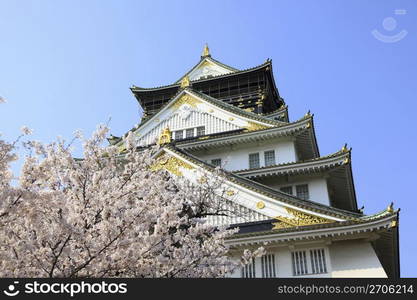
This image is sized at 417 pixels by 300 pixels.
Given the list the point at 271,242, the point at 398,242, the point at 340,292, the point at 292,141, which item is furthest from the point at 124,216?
Result: the point at 292,141

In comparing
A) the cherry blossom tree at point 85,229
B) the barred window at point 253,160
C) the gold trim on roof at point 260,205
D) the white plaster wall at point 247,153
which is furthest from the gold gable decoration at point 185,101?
the cherry blossom tree at point 85,229

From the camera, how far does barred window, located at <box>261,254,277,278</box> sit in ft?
54.4

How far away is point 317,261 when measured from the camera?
53.7 ft

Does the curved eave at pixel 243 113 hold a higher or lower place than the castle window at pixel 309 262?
higher

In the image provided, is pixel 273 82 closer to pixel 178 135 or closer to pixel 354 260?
pixel 178 135

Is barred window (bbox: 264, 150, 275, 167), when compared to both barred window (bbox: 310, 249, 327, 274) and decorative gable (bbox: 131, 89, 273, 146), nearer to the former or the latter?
decorative gable (bbox: 131, 89, 273, 146)

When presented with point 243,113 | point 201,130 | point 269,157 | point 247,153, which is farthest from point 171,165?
point 243,113

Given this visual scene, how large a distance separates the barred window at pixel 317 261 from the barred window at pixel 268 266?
1.50 meters

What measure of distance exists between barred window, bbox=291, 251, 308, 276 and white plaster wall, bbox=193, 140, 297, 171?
7598 millimetres

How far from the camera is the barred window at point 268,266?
1658 cm

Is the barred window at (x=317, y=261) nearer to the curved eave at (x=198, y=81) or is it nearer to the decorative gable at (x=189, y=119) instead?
the decorative gable at (x=189, y=119)

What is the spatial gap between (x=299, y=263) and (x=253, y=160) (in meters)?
8.77

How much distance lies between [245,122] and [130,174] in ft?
53.6

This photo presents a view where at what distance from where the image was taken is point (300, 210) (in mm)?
16922
